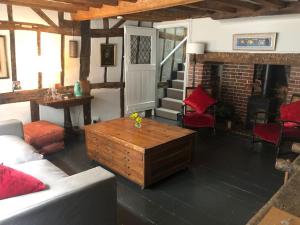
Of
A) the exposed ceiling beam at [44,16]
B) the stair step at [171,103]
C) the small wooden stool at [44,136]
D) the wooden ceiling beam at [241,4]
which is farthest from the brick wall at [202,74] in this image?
the small wooden stool at [44,136]

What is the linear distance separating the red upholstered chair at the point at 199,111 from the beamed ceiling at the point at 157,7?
1.47m

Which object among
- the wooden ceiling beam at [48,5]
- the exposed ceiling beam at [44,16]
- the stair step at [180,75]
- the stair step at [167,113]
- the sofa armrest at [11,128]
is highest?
the wooden ceiling beam at [48,5]

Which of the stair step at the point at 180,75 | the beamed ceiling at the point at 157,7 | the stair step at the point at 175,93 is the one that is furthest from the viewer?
the stair step at the point at 180,75

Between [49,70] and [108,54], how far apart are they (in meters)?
1.26

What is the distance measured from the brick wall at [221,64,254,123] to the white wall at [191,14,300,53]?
1.80 feet

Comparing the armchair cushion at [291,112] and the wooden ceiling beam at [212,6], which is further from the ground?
the wooden ceiling beam at [212,6]

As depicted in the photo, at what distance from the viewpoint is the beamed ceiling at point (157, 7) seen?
3377 millimetres

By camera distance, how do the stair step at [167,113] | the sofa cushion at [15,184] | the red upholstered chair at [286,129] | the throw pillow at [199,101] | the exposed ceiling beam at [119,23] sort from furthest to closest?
the stair step at [167,113]
the exposed ceiling beam at [119,23]
the throw pillow at [199,101]
the red upholstered chair at [286,129]
the sofa cushion at [15,184]

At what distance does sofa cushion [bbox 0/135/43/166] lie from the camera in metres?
2.39

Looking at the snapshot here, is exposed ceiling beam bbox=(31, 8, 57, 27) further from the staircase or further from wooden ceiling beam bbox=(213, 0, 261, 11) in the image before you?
the staircase

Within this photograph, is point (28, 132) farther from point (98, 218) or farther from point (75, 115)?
point (98, 218)

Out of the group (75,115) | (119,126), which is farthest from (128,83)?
(119,126)

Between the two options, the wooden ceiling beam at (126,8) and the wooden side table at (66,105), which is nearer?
the wooden ceiling beam at (126,8)

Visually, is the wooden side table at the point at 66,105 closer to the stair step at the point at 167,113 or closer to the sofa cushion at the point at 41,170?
the sofa cushion at the point at 41,170
